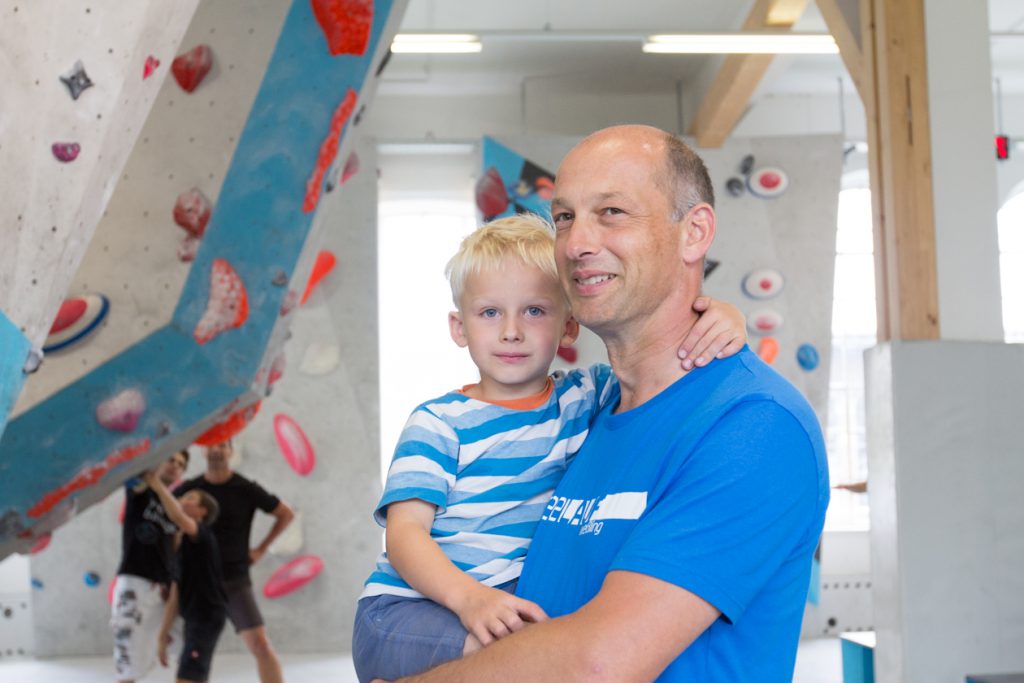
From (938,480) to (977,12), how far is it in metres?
2.19

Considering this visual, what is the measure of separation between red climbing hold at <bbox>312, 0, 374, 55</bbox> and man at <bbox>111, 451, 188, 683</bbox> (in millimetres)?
3494

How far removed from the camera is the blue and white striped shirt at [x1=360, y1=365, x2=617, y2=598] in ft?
6.48

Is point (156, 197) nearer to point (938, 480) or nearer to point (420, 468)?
point (420, 468)

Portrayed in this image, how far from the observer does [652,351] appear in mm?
1855

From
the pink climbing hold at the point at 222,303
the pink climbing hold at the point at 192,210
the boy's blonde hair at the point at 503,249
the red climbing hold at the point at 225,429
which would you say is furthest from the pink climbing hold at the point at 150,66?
the red climbing hold at the point at 225,429

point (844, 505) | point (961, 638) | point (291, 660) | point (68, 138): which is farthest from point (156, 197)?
point (844, 505)

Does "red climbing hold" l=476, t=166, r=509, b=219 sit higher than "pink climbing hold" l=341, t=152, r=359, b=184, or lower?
higher

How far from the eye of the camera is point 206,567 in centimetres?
624

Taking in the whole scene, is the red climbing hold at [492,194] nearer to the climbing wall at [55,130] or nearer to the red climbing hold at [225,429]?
the red climbing hold at [225,429]

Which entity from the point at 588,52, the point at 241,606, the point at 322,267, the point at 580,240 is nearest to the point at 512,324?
the point at 580,240

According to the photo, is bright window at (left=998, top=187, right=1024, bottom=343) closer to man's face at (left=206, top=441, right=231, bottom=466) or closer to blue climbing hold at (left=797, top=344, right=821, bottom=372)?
blue climbing hold at (left=797, top=344, right=821, bottom=372)

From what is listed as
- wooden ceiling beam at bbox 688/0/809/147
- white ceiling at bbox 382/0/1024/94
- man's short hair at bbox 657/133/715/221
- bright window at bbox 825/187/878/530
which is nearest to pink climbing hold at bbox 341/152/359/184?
man's short hair at bbox 657/133/715/221

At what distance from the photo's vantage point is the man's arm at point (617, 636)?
1.45 metres

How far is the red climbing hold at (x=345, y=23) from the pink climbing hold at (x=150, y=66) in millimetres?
1394
